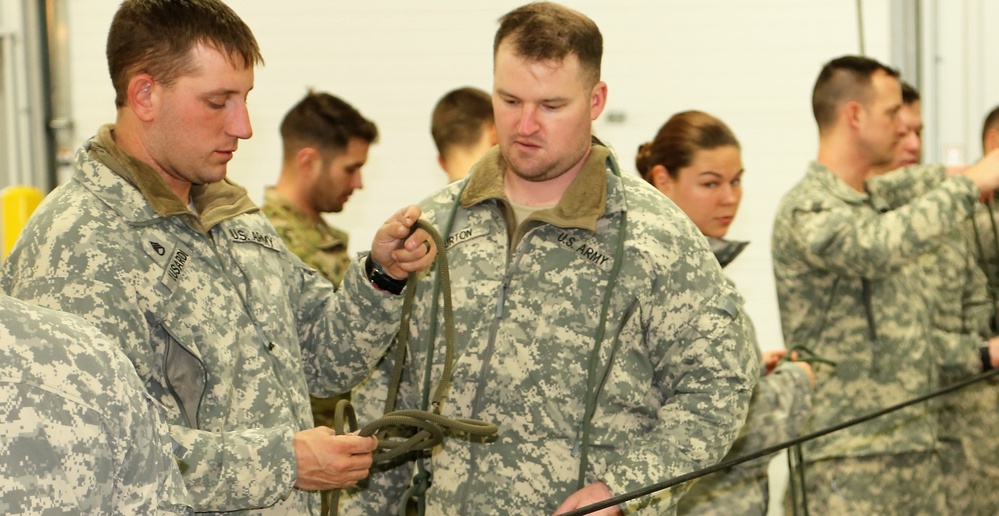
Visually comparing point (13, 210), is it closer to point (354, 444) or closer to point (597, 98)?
point (597, 98)

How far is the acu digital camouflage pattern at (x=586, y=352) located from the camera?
8.09 feet

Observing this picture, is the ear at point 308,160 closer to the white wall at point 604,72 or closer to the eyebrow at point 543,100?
the white wall at point 604,72

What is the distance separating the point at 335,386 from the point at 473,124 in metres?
2.21

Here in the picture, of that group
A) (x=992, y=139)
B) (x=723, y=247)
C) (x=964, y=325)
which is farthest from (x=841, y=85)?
(x=992, y=139)

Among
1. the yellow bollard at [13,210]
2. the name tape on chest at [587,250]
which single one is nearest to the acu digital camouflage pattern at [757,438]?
the name tape on chest at [587,250]

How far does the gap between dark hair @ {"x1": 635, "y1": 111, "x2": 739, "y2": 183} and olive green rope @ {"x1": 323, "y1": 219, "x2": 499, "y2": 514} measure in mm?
1116

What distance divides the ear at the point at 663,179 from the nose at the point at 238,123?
152 cm

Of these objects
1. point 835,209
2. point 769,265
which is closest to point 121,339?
point 835,209

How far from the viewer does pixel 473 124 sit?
4.70 meters

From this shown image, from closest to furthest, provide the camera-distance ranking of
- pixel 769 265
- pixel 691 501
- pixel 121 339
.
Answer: pixel 121 339 < pixel 691 501 < pixel 769 265

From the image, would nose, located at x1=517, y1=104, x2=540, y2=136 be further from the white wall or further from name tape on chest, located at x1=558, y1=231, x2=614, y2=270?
the white wall

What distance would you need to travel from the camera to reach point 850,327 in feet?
13.0

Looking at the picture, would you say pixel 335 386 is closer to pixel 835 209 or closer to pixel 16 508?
pixel 16 508

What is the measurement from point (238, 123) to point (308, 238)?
1933 millimetres
